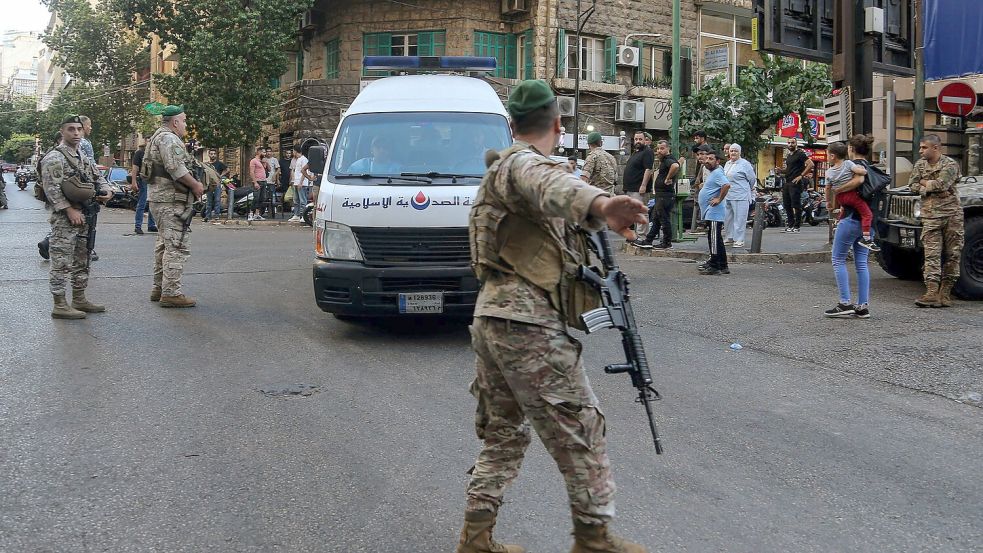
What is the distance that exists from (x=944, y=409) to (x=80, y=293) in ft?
25.0

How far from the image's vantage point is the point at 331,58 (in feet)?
97.7

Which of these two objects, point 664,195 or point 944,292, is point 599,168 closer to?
point 664,195

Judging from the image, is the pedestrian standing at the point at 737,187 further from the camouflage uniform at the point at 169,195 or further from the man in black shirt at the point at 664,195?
the camouflage uniform at the point at 169,195

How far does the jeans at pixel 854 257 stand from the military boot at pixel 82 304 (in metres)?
7.28

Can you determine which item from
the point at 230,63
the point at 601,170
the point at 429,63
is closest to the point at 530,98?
the point at 429,63

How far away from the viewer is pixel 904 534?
153 inches

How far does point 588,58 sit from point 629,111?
211 cm

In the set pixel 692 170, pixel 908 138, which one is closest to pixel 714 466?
pixel 908 138

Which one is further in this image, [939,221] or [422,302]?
[939,221]

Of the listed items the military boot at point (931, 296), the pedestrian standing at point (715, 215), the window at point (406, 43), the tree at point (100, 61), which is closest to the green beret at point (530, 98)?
the military boot at point (931, 296)

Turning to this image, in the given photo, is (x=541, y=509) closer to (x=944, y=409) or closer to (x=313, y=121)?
(x=944, y=409)

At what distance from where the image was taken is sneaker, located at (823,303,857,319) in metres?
9.21

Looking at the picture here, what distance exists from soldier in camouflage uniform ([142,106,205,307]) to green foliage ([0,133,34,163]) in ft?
315

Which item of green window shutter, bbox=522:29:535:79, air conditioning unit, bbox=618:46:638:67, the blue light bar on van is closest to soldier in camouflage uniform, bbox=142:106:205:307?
the blue light bar on van
